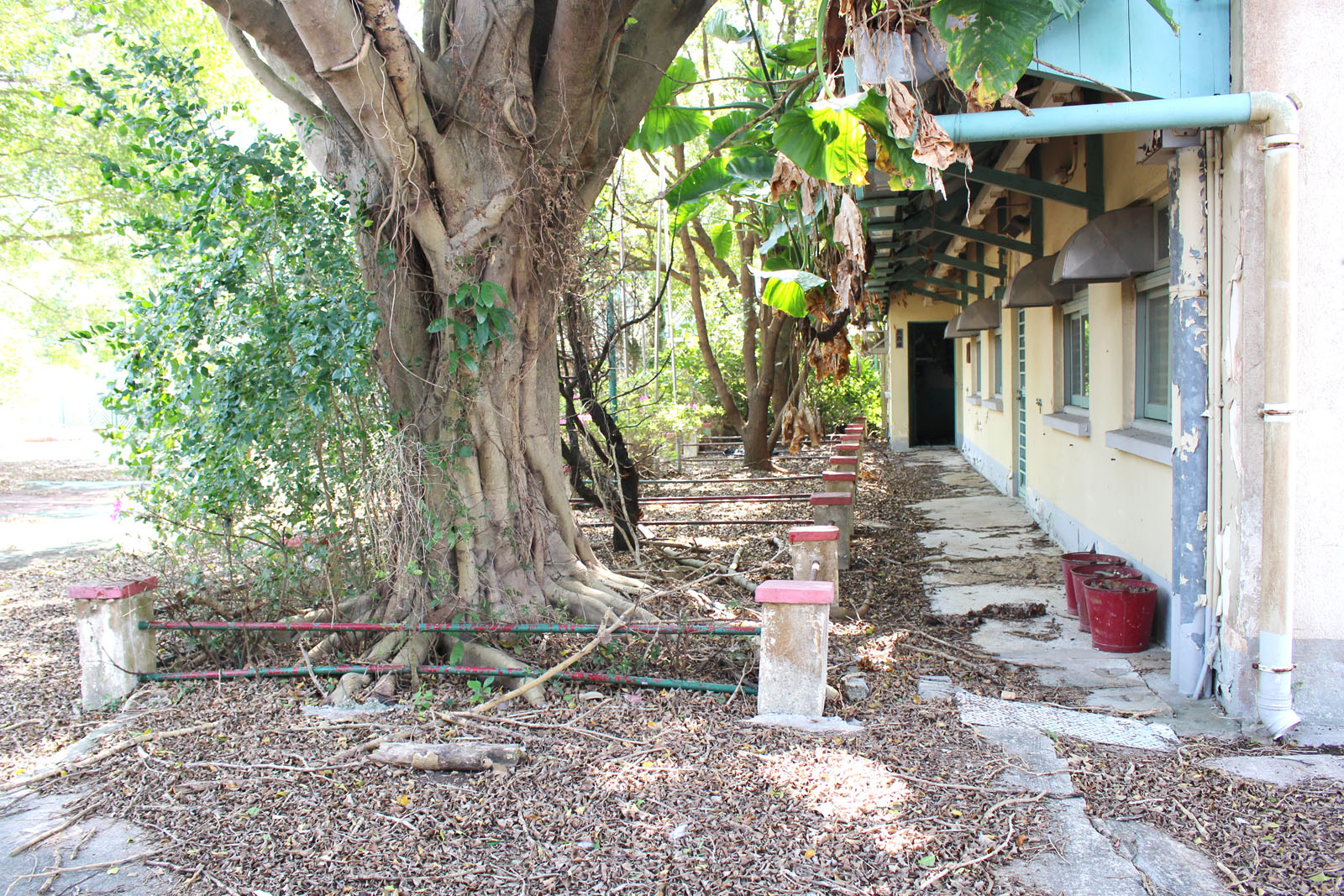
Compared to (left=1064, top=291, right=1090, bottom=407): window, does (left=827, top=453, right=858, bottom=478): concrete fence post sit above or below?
below

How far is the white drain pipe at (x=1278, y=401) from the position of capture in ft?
12.3

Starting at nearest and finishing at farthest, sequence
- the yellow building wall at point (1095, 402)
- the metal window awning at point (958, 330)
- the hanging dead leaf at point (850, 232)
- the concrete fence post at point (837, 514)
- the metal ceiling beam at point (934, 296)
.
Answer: the yellow building wall at point (1095, 402) → the hanging dead leaf at point (850, 232) → the concrete fence post at point (837, 514) → the metal window awning at point (958, 330) → the metal ceiling beam at point (934, 296)

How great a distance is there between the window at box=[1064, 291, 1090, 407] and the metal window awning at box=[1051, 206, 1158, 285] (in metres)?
2.14

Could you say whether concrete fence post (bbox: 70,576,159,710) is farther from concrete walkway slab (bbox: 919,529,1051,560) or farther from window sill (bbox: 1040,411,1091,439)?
window sill (bbox: 1040,411,1091,439)

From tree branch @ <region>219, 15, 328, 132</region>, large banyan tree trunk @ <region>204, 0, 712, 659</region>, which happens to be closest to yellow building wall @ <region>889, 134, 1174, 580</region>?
large banyan tree trunk @ <region>204, 0, 712, 659</region>

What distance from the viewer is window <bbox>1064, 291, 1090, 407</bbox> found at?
7705 mm

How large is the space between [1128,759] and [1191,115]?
2.74 meters

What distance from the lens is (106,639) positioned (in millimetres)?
4504

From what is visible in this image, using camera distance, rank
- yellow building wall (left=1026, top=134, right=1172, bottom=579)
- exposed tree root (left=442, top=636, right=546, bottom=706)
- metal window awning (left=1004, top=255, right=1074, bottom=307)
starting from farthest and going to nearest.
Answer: metal window awning (left=1004, top=255, right=1074, bottom=307) < yellow building wall (left=1026, top=134, right=1172, bottom=579) < exposed tree root (left=442, top=636, right=546, bottom=706)

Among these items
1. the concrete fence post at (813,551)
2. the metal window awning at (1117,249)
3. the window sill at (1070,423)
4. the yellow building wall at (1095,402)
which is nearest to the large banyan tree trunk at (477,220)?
the concrete fence post at (813,551)

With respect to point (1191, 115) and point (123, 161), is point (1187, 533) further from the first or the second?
point (123, 161)

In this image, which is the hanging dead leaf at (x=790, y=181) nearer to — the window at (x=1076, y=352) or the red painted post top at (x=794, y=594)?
the red painted post top at (x=794, y=594)

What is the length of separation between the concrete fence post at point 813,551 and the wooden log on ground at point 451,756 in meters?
2.44

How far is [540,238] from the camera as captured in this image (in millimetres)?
5215
